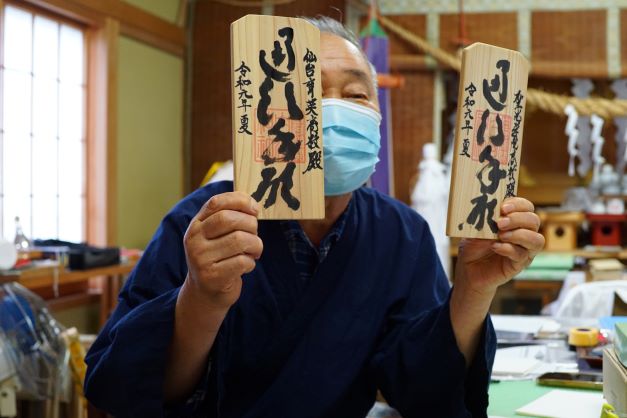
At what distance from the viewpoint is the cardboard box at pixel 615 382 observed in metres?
1.14

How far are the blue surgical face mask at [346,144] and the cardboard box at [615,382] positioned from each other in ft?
1.73

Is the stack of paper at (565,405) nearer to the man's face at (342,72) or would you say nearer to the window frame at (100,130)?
the man's face at (342,72)

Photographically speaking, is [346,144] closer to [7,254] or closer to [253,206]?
[253,206]

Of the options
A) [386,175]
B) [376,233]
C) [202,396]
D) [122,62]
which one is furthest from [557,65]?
[202,396]

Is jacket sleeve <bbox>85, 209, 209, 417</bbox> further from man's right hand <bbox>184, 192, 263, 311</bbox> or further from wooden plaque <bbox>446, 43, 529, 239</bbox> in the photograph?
wooden plaque <bbox>446, 43, 529, 239</bbox>

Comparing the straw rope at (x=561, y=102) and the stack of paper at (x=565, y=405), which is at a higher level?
the straw rope at (x=561, y=102)

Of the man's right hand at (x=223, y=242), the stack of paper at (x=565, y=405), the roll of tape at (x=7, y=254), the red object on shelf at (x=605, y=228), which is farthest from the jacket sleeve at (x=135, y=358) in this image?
the red object on shelf at (x=605, y=228)

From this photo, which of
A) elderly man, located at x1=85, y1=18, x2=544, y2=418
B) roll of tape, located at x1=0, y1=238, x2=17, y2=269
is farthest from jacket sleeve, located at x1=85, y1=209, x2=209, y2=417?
roll of tape, located at x1=0, y1=238, x2=17, y2=269

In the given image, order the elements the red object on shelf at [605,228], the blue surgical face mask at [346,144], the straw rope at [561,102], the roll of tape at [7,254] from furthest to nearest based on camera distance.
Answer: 1. the red object on shelf at [605,228]
2. the straw rope at [561,102]
3. the roll of tape at [7,254]
4. the blue surgical face mask at [346,144]

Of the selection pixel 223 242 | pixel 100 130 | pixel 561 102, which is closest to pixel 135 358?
pixel 223 242

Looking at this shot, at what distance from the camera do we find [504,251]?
3.81 ft

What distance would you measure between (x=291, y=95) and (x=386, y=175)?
10.0ft

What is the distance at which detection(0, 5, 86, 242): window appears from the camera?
13.2 ft

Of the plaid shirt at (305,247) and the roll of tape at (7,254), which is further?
the roll of tape at (7,254)
